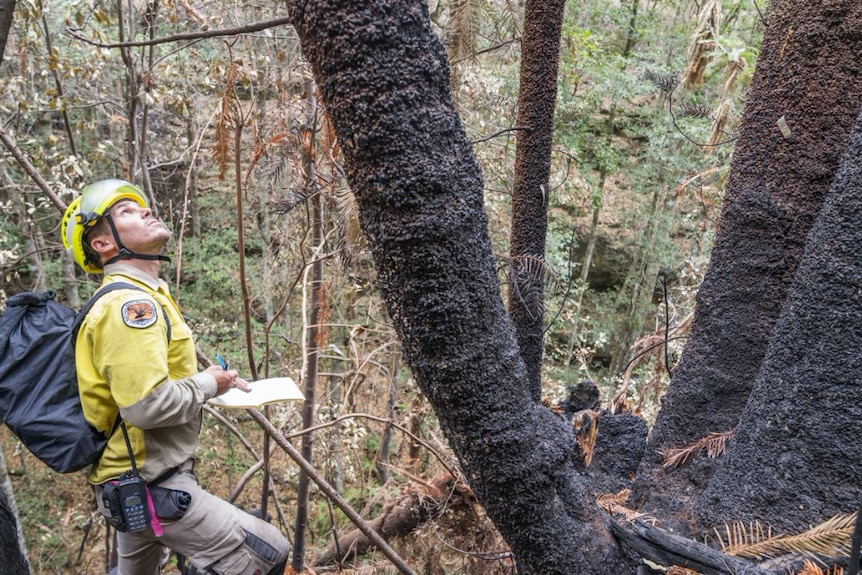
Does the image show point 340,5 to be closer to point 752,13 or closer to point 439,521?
point 439,521

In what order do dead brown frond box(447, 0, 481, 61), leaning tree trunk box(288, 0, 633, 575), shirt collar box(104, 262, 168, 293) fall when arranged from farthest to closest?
dead brown frond box(447, 0, 481, 61) → shirt collar box(104, 262, 168, 293) → leaning tree trunk box(288, 0, 633, 575)

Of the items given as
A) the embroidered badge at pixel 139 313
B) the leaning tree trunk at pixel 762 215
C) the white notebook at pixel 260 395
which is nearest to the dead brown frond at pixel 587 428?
the leaning tree trunk at pixel 762 215

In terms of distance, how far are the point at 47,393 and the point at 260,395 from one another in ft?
2.45

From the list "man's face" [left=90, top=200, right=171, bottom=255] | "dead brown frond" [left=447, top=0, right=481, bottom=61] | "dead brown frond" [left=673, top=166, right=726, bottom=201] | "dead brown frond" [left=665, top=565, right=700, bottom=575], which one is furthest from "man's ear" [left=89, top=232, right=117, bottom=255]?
"dead brown frond" [left=673, top=166, right=726, bottom=201]

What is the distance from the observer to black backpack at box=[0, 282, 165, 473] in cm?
187

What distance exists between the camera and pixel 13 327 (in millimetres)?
1941

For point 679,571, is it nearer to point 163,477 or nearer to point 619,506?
point 619,506

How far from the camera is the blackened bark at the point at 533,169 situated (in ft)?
8.68

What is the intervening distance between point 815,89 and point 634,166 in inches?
407

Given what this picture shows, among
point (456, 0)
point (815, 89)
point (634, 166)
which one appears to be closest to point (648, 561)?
point (815, 89)

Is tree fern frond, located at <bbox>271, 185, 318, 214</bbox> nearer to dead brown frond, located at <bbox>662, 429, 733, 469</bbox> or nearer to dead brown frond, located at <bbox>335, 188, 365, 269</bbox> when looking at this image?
dead brown frond, located at <bbox>335, 188, 365, 269</bbox>

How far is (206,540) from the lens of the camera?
2123 millimetres

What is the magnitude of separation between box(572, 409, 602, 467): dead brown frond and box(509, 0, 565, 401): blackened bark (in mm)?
252

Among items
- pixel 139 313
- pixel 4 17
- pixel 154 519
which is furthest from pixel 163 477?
pixel 4 17
